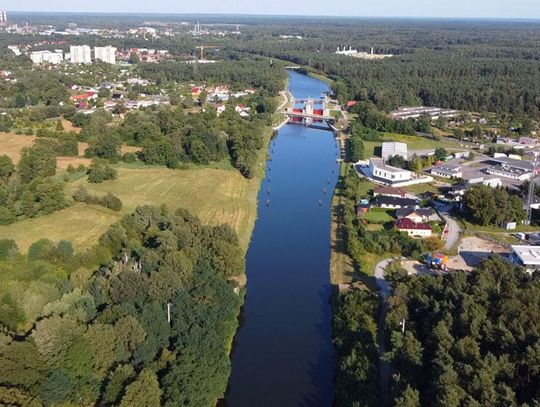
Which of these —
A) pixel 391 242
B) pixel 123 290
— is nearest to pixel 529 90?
pixel 391 242

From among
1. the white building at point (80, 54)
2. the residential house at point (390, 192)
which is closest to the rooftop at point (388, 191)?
the residential house at point (390, 192)

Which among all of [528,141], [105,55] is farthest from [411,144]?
[105,55]

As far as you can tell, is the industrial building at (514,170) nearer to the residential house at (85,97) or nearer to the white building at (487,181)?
the white building at (487,181)

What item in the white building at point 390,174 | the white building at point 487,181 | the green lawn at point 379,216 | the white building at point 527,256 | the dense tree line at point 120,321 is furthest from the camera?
the white building at point 487,181

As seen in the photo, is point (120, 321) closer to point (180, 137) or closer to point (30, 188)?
point (30, 188)

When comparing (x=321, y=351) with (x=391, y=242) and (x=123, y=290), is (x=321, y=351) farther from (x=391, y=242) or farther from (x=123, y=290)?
(x=391, y=242)

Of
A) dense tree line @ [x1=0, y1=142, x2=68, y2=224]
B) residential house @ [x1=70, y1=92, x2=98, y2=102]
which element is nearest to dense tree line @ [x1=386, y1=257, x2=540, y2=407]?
dense tree line @ [x1=0, y1=142, x2=68, y2=224]

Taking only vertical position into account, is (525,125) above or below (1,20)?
below

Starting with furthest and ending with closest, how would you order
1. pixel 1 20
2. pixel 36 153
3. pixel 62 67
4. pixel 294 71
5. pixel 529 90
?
pixel 1 20, pixel 294 71, pixel 62 67, pixel 529 90, pixel 36 153
